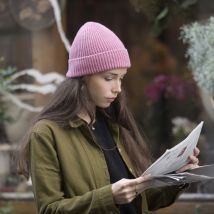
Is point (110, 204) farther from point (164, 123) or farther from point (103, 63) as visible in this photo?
point (164, 123)

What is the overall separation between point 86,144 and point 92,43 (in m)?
0.41

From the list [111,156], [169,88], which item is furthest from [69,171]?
[169,88]

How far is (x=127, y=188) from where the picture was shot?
8.71 ft

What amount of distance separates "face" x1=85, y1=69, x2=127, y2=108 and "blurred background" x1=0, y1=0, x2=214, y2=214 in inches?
94.8

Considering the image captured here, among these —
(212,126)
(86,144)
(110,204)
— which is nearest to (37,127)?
(86,144)

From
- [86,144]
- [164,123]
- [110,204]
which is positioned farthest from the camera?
[164,123]

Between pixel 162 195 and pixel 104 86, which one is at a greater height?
pixel 104 86

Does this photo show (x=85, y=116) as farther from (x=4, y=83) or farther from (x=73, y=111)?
(x=4, y=83)

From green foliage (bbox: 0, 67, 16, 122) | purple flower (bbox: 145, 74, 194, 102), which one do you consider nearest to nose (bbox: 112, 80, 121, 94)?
green foliage (bbox: 0, 67, 16, 122)

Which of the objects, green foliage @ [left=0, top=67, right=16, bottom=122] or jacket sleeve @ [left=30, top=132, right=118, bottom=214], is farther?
green foliage @ [left=0, top=67, right=16, bottom=122]

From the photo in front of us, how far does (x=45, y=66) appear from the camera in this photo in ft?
18.6

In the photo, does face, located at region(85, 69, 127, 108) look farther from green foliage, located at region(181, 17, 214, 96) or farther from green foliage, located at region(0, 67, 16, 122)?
green foliage, located at region(0, 67, 16, 122)

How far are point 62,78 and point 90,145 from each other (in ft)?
9.09

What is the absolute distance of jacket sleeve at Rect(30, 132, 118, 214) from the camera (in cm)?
272
